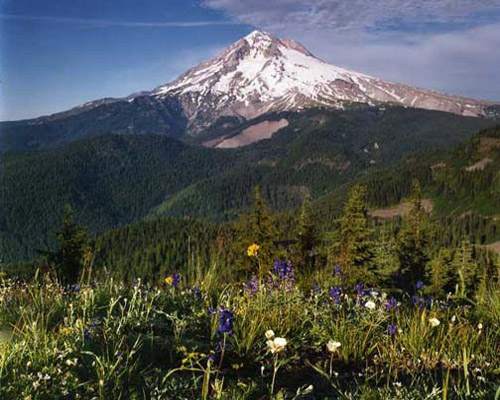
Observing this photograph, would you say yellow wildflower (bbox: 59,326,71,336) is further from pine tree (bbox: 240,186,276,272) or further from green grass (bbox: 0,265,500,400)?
pine tree (bbox: 240,186,276,272)

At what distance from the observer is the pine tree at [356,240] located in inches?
1178

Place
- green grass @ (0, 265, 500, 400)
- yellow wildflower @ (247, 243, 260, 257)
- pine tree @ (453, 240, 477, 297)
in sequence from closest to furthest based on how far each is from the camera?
1. green grass @ (0, 265, 500, 400)
2. yellow wildflower @ (247, 243, 260, 257)
3. pine tree @ (453, 240, 477, 297)

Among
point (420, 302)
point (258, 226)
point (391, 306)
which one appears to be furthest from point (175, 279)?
point (258, 226)

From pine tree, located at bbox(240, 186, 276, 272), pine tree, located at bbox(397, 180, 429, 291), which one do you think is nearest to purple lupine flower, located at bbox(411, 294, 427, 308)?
pine tree, located at bbox(240, 186, 276, 272)

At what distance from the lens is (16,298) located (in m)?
5.49

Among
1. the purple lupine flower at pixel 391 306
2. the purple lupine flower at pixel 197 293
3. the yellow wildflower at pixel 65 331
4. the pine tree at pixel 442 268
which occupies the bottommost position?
the pine tree at pixel 442 268

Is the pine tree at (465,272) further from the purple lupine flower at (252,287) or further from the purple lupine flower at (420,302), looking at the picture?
the purple lupine flower at (252,287)

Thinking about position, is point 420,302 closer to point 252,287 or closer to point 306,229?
point 252,287

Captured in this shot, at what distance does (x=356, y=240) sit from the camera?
3070 cm

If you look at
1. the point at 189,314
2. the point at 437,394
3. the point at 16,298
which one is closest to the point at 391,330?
the point at 437,394

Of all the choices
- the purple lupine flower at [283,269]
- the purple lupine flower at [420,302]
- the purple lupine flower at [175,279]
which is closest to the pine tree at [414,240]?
the purple lupine flower at [420,302]

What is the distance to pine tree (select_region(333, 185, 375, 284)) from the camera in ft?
98.2

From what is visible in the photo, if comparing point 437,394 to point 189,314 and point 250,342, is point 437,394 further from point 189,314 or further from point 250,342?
point 189,314

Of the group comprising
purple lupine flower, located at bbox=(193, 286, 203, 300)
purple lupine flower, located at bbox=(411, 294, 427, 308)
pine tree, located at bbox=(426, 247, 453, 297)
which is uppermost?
purple lupine flower, located at bbox=(193, 286, 203, 300)
